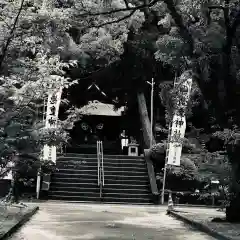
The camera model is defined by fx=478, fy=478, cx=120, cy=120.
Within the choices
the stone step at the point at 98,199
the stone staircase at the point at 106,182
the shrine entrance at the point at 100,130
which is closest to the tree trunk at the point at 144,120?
the stone staircase at the point at 106,182

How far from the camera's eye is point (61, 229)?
39.2ft

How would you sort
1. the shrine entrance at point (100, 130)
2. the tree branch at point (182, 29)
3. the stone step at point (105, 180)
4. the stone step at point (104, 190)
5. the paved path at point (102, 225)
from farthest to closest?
the shrine entrance at point (100, 130) → the stone step at point (105, 180) → the stone step at point (104, 190) → the tree branch at point (182, 29) → the paved path at point (102, 225)

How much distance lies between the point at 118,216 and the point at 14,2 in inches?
323

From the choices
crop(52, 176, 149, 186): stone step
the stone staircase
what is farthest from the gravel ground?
crop(52, 176, 149, 186): stone step

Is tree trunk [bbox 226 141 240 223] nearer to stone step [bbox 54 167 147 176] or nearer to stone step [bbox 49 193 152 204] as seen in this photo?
stone step [bbox 49 193 152 204]

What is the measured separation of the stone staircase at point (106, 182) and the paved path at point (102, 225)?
115 inches

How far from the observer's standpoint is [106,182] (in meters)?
22.3

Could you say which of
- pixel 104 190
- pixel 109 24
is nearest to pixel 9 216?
pixel 109 24

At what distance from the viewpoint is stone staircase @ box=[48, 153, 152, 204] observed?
840 inches

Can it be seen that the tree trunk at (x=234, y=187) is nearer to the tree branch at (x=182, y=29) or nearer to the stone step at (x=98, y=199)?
the tree branch at (x=182, y=29)

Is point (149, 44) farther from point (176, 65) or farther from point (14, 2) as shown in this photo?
point (14, 2)

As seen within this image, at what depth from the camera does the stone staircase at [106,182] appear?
70.0ft

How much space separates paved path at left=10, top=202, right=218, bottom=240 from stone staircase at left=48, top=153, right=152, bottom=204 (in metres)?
2.91

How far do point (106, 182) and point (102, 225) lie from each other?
9.37 metres
